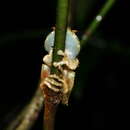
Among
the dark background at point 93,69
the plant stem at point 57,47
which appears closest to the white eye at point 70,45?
the plant stem at point 57,47

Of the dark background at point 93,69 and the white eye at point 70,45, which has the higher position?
the dark background at point 93,69

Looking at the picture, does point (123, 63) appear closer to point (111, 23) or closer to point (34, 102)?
point (111, 23)

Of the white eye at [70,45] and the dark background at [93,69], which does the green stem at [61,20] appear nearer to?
the white eye at [70,45]

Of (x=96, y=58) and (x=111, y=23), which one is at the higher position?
(x=111, y=23)

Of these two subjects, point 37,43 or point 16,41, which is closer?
point 16,41

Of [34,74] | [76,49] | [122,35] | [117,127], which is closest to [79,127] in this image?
[117,127]

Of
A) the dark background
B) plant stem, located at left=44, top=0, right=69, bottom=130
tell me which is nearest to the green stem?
plant stem, located at left=44, top=0, right=69, bottom=130
